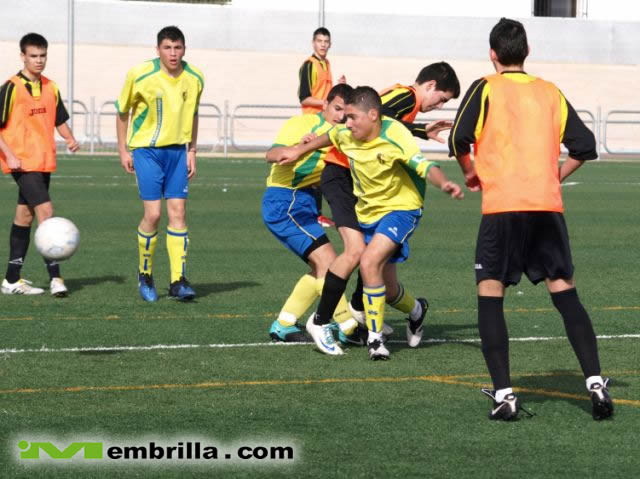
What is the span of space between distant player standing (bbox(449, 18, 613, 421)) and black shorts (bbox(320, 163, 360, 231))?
1.97 m

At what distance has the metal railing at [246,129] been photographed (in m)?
33.2

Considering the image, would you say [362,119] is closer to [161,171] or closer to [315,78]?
[161,171]

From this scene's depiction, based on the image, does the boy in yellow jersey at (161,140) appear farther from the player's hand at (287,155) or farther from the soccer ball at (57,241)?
the player's hand at (287,155)

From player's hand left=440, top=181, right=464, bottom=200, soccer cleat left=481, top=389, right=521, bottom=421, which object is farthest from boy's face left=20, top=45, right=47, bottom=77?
soccer cleat left=481, top=389, right=521, bottom=421

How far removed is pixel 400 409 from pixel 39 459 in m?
1.90

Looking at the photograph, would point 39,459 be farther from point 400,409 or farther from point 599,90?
point 599,90

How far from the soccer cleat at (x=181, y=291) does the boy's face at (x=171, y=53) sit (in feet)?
5.70

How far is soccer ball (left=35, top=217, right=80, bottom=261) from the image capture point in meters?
9.41

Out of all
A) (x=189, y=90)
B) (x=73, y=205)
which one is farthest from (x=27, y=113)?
(x=73, y=205)

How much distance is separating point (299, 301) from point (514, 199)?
8.98 ft

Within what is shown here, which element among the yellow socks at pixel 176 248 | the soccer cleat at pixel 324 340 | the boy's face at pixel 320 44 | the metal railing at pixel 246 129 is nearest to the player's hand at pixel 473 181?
the soccer cleat at pixel 324 340

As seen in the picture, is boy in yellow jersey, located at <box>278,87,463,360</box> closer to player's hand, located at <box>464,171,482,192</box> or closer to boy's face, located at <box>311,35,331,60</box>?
player's hand, located at <box>464,171,482,192</box>

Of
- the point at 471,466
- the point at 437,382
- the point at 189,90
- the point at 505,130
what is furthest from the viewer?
the point at 189,90

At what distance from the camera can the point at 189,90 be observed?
11180 millimetres
